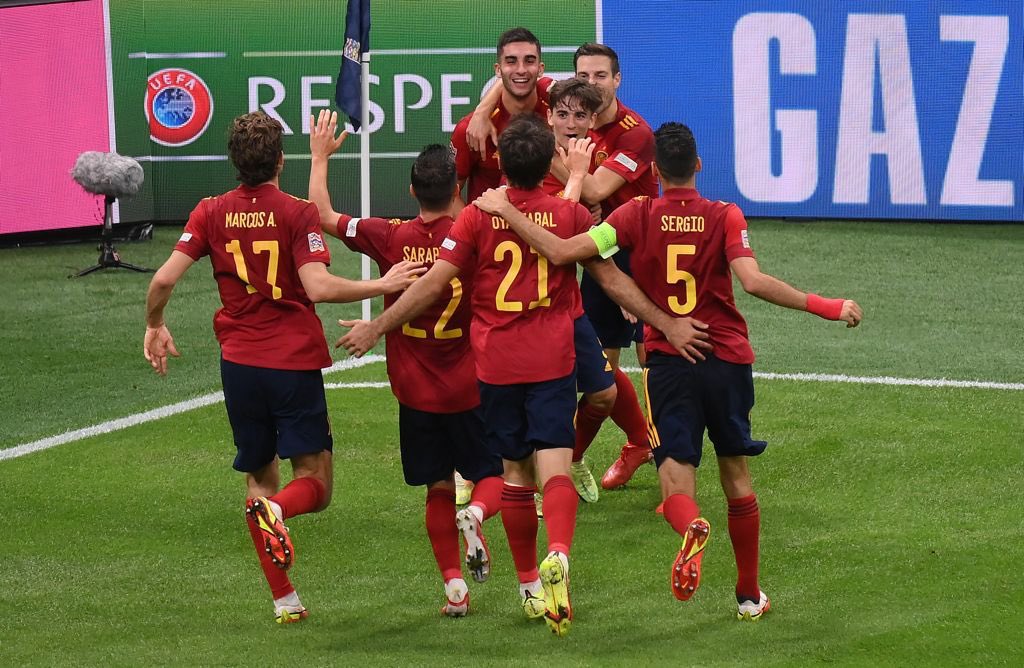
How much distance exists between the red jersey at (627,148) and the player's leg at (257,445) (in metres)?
2.44

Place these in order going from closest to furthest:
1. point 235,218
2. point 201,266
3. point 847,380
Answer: point 235,218 < point 847,380 < point 201,266

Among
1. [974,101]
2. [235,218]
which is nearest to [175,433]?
[235,218]

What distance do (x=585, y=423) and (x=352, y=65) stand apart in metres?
3.90

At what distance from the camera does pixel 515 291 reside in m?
5.86

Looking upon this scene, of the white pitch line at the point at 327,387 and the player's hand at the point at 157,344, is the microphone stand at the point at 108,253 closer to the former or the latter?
the white pitch line at the point at 327,387

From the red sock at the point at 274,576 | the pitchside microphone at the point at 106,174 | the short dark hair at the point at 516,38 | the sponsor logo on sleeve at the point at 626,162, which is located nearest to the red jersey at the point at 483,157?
the short dark hair at the point at 516,38

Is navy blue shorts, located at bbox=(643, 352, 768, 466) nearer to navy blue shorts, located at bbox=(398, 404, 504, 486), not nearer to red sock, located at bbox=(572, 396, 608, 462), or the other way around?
navy blue shorts, located at bbox=(398, 404, 504, 486)

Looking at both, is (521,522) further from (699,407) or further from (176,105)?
(176,105)

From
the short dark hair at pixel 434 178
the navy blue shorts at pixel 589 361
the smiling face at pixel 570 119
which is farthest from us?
the navy blue shorts at pixel 589 361

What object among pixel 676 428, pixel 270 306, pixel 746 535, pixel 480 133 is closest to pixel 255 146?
pixel 270 306

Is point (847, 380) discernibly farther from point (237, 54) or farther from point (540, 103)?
point (237, 54)

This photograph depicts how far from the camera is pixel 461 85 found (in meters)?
17.2

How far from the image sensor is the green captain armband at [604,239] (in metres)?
5.82

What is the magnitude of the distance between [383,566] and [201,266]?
9517 millimetres
